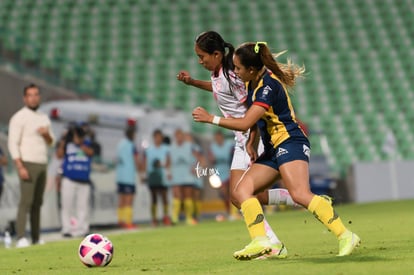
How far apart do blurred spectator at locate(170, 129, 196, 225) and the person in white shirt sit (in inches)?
258

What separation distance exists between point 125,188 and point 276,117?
11514 millimetres

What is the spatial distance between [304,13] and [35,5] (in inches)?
362

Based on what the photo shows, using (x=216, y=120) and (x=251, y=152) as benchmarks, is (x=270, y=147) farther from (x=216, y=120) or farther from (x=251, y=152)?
(x=216, y=120)

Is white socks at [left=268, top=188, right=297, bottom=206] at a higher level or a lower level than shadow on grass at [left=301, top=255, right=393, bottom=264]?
higher

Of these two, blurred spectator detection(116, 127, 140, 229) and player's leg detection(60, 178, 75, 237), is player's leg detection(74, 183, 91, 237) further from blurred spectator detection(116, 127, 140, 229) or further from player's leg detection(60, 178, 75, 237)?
blurred spectator detection(116, 127, 140, 229)

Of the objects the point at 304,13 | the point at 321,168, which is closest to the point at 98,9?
the point at 304,13

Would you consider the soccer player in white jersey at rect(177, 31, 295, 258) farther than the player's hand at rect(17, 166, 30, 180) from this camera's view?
No

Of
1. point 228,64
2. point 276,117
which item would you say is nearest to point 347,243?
point 276,117

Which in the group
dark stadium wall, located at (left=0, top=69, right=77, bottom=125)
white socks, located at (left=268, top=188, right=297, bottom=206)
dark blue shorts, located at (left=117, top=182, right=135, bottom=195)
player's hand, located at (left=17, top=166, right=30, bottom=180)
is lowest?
dark blue shorts, located at (left=117, top=182, right=135, bottom=195)

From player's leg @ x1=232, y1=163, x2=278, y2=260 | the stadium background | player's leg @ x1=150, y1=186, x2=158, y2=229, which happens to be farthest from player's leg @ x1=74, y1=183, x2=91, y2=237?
the stadium background

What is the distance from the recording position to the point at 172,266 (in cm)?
798

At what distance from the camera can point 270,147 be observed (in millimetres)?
7961

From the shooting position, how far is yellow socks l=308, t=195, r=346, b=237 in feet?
25.1

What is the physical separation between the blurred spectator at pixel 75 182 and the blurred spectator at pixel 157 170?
2934 mm
